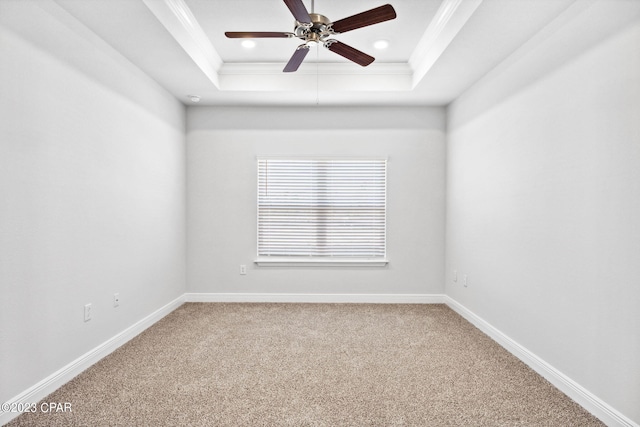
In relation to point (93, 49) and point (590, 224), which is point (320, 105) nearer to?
point (93, 49)

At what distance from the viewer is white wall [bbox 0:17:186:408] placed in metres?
1.90

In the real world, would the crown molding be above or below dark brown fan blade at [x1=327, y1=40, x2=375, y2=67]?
above

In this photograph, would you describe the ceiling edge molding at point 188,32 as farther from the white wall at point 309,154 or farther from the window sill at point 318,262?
the window sill at point 318,262

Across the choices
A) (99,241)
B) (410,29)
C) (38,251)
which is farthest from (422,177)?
(38,251)

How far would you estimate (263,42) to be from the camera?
10.4 feet

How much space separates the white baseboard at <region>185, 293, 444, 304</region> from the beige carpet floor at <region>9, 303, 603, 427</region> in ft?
2.53

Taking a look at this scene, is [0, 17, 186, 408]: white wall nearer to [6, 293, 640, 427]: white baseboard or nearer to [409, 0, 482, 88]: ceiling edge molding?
[6, 293, 640, 427]: white baseboard

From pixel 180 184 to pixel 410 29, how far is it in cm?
305

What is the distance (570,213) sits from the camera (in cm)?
214

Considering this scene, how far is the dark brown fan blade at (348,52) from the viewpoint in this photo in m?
2.40

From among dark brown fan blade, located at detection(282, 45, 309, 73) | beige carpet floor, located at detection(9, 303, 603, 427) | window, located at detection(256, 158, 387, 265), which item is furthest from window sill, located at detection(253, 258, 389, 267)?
dark brown fan blade, located at detection(282, 45, 309, 73)

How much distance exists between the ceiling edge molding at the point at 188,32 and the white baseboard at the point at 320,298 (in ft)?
8.42

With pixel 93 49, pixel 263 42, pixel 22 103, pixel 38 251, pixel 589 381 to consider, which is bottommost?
pixel 589 381

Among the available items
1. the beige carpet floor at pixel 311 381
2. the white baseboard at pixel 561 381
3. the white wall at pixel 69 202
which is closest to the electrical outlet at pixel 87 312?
the white wall at pixel 69 202
